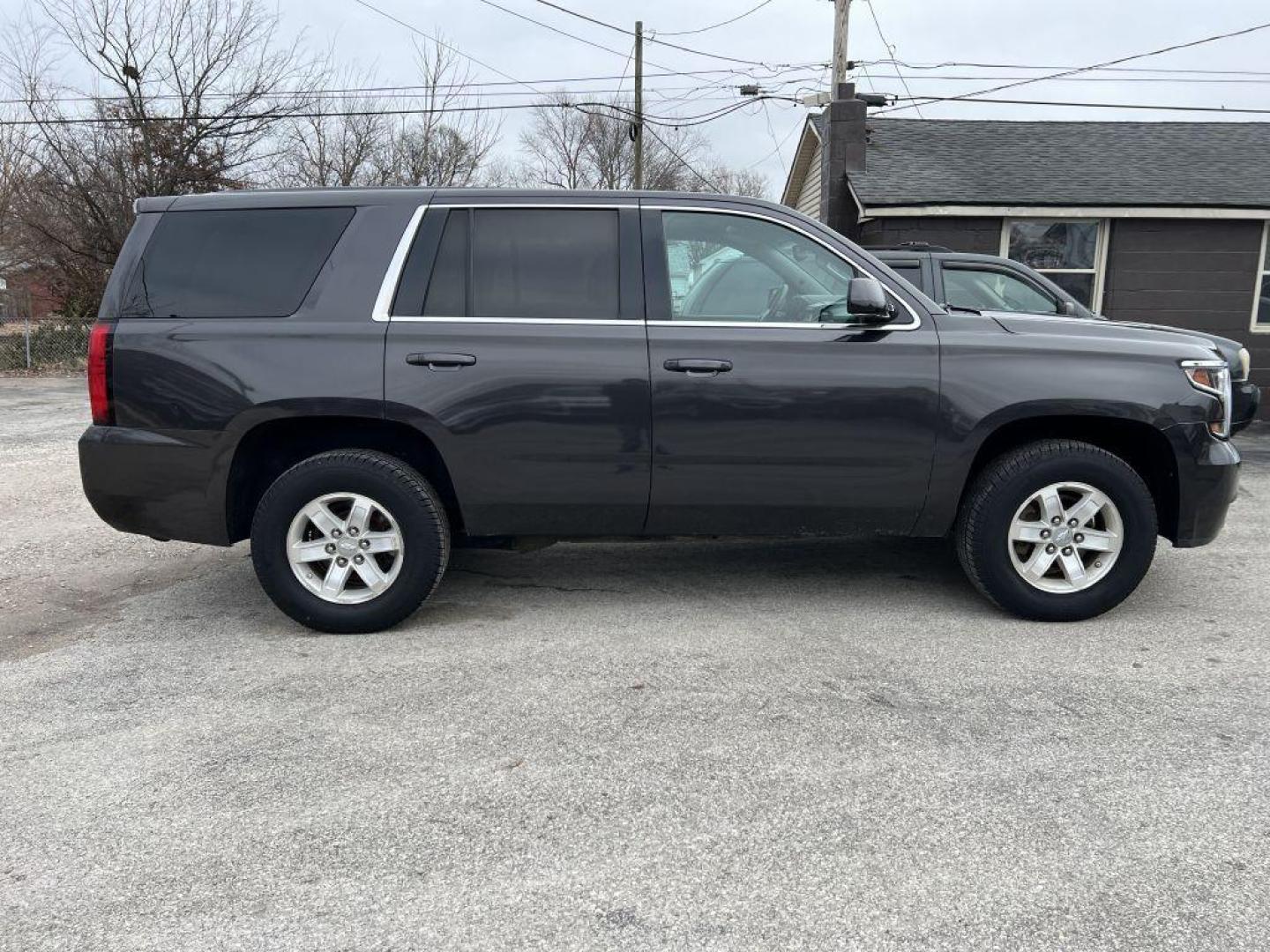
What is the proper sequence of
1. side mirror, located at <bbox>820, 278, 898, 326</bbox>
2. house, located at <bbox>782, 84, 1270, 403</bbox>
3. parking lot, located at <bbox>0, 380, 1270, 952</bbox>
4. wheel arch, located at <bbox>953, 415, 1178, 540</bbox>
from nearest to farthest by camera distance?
parking lot, located at <bbox>0, 380, 1270, 952</bbox> → side mirror, located at <bbox>820, 278, 898, 326</bbox> → wheel arch, located at <bbox>953, 415, 1178, 540</bbox> → house, located at <bbox>782, 84, 1270, 403</bbox>

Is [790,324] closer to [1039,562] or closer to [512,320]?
[512,320]

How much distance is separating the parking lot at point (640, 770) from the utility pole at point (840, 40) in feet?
41.6

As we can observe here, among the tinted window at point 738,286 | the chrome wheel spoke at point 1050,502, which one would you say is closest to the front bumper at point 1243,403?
the chrome wheel spoke at point 1050,502

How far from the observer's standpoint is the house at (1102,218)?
12.4 meters

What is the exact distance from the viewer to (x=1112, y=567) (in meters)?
4.37

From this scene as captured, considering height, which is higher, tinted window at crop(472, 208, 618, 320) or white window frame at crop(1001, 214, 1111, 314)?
white window frame at crop(1001, 214, 1111, 314)

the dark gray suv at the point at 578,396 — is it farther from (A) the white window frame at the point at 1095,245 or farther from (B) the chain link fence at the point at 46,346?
(B) the chain link fence at the point at 46,346

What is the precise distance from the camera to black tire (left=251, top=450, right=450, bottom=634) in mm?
4191

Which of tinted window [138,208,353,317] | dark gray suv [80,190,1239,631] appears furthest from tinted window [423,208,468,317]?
tinted window [138,208,353,317]

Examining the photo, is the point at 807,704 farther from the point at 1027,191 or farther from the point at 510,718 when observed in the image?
the point at 1027,191

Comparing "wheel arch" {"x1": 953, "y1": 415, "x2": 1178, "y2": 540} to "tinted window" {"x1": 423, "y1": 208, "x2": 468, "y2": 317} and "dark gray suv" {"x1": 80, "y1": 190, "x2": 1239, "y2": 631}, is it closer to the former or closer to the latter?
"dark gray suv" {"x1": 80, "y1": 190, "x2": 1239, "y2": 631}

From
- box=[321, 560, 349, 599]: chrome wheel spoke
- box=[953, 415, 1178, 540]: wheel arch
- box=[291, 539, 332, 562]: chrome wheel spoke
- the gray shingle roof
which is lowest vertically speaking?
box=[321, 560, 349, 599]: chrome wheel spoke

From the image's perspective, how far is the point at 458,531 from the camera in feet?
15.2

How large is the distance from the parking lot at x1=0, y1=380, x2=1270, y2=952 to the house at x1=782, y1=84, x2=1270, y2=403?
27.6 ft
